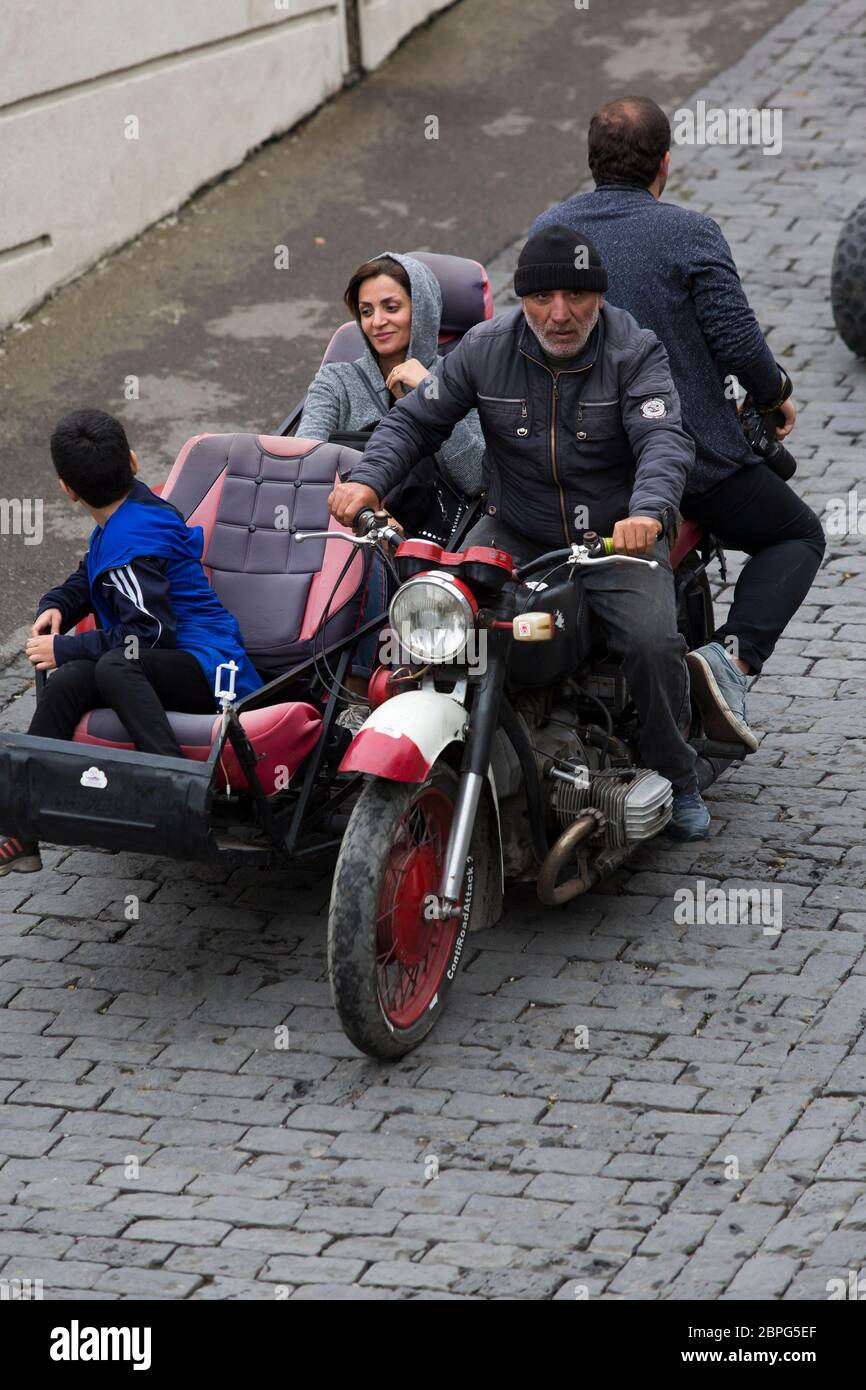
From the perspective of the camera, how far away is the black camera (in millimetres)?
6695

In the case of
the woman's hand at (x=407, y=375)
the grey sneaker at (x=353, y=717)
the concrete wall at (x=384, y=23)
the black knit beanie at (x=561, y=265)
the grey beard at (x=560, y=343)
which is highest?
the black knit beanie at (x=561, y=265)

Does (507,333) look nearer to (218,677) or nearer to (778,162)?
(218,677)

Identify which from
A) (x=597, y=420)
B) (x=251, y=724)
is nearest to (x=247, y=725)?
(x=251, y=724)

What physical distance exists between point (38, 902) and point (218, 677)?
1.09 meters

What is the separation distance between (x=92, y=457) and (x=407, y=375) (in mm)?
1266

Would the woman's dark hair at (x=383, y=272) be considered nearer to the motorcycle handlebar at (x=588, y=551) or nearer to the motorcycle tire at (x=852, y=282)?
the motorcycle handlebar at (x=588, y=551)

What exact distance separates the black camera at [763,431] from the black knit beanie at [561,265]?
1.03 m

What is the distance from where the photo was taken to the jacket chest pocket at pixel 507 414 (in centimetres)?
603

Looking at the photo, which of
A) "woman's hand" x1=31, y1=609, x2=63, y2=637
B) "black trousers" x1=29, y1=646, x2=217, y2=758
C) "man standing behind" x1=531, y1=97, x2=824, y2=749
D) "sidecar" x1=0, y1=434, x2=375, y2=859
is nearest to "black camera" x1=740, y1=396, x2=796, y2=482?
"man standing behind" x1=531, y1=97, x2=824, y2=749

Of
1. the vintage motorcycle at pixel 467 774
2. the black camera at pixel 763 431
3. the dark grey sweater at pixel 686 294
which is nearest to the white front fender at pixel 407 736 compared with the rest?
A: the vintage motorcycle at pixel 467 774

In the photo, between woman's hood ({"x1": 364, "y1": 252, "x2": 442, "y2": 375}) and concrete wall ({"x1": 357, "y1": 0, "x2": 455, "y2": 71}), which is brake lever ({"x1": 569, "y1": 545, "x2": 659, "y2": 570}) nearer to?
woman's hood ({"x1": 364, "y1": 252, "x2": 442, "y2": 375})

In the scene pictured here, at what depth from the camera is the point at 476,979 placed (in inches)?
239

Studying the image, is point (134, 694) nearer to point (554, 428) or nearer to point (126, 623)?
point (126, 623)

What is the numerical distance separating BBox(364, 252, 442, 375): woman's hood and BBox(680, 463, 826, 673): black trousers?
1089mm
